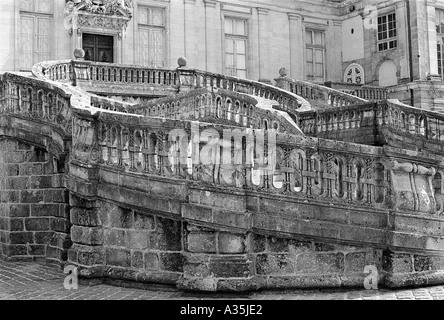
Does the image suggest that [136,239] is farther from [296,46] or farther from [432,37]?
[432,37]

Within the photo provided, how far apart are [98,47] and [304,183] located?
16053 millimetres

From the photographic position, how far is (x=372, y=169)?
6.99 meters

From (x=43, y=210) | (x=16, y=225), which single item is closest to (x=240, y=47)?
(x=43, y=210)

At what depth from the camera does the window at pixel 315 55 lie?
88.8ft

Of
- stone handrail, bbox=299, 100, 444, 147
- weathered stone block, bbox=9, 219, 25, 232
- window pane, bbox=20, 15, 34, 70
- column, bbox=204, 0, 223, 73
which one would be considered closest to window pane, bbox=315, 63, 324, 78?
column, bbox=204, 0, 223, 73

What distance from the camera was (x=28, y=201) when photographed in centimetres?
942

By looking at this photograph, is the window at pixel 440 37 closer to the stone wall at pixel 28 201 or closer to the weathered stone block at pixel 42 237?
the stone wall at pixel 28 201

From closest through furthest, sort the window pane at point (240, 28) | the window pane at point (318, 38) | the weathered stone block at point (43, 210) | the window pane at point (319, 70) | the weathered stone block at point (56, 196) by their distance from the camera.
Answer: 1. the weathered stone block at point (56, 196)
2. the weathered stone block at point (43, 210)
3. the window pane at point (240, 28)
4. the window pane at point (319, 70)
5. the window pane at point (318, 38)

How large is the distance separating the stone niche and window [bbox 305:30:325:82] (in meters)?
8.94

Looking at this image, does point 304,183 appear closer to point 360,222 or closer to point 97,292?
point 360,222

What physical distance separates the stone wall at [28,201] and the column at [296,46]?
59.5 feet

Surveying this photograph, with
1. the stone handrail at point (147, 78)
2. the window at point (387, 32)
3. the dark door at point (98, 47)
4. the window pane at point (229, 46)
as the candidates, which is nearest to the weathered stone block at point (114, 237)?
the stone handrail at point (147, 78)

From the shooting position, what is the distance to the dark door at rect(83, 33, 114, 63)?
21.1m

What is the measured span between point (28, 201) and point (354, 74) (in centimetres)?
2052
